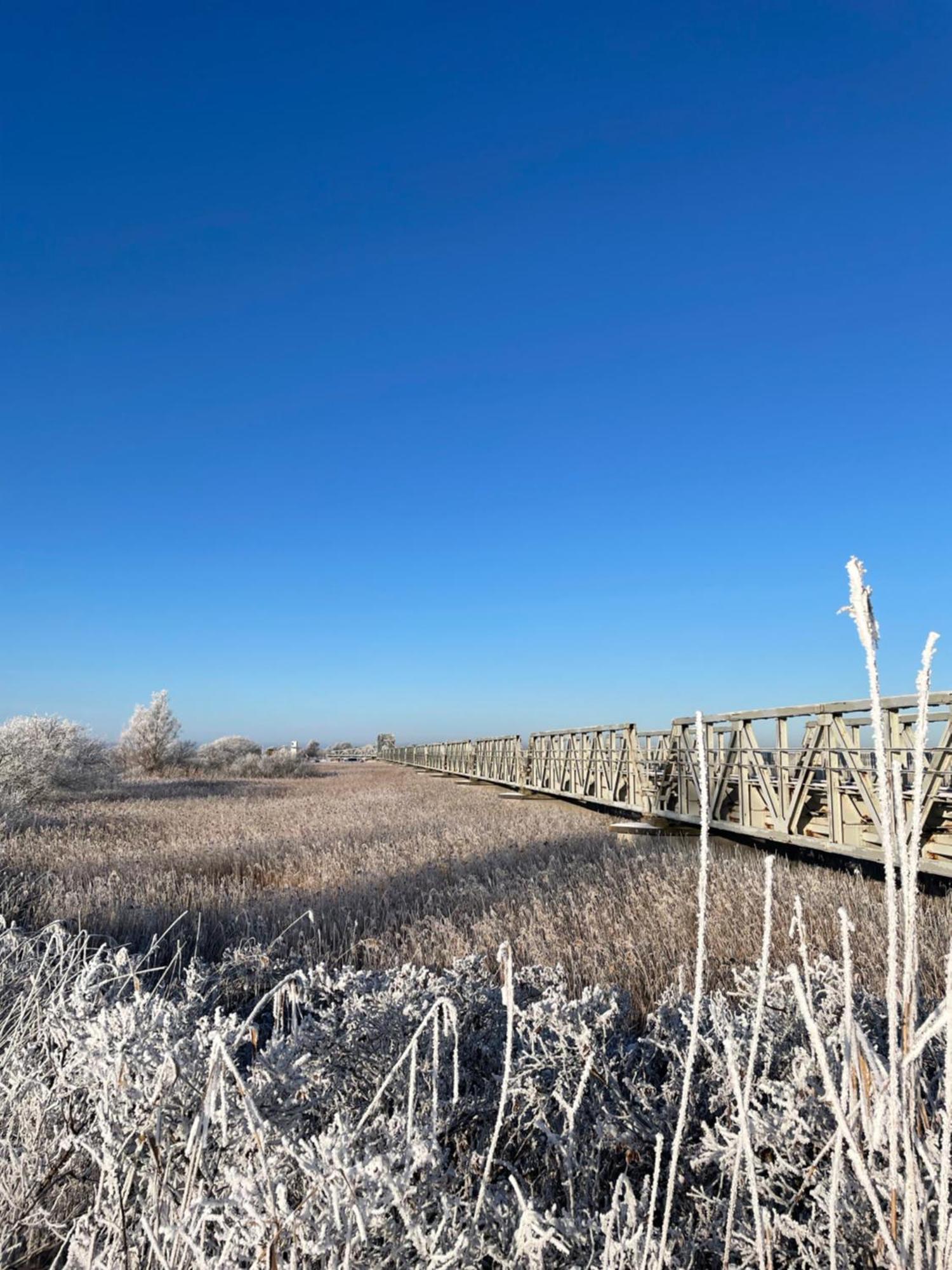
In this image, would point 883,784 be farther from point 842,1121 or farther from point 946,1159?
point 946,1159

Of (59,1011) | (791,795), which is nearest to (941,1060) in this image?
(59,1011)

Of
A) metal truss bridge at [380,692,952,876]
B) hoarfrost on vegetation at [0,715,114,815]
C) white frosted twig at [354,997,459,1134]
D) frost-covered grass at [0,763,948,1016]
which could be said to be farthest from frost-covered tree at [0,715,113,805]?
white frosted twig at [354,997,459,1134]

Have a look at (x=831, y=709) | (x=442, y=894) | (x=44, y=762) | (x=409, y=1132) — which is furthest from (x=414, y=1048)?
(x=44, y=762)

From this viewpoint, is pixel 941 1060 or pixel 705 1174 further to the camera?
pixel 941 1060

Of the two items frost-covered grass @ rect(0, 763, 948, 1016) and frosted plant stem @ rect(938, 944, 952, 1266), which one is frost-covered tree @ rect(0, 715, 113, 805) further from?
frosted plant stem @ rect(938, 944, 952, 1266)

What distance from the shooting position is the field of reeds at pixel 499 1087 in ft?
4.49

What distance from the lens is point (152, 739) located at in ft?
111

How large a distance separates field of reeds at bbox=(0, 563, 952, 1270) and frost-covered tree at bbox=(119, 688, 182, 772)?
3010 cm

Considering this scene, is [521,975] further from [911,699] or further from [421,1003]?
[911,699]

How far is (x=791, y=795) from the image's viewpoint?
8453mm

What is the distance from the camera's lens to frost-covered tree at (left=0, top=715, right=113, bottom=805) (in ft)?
52.2

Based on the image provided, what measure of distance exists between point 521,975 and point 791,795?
585 cm

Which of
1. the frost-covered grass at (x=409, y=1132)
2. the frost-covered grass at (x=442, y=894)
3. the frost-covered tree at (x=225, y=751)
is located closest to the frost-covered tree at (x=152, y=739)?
the frost-covered tree at (x=225, y=751)

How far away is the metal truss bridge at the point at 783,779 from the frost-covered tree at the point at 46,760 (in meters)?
11.2
